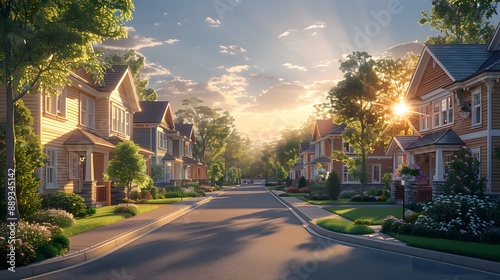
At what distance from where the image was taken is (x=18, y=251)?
A: 32.0ft

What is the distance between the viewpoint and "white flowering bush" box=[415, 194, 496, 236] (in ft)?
45.2

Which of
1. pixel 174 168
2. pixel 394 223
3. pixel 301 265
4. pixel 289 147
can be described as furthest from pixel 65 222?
pixel 289 147

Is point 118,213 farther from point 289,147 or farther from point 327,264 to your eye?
point 289,147

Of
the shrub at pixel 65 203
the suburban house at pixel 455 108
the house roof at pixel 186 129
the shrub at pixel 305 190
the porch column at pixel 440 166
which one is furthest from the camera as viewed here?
the house roof at pixel 186 129

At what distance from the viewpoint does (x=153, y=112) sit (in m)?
50.0

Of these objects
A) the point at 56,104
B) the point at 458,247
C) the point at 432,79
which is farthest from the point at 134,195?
the point at 458,247

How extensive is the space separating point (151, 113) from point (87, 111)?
828 inches

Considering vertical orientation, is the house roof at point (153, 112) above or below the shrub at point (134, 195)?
above

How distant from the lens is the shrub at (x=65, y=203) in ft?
69.2

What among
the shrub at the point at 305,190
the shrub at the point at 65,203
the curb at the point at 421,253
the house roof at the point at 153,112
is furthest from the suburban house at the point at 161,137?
the curb at the point at 421,253

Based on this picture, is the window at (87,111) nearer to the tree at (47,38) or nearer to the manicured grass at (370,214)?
the tree at (47,38)

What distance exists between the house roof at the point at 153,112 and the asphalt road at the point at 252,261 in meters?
32.9

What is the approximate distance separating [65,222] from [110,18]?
22.7 feet

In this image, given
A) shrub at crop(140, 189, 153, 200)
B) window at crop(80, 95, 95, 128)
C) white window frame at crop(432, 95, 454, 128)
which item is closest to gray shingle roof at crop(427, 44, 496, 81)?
white window frame at crop(432, 95, 454, 128)
